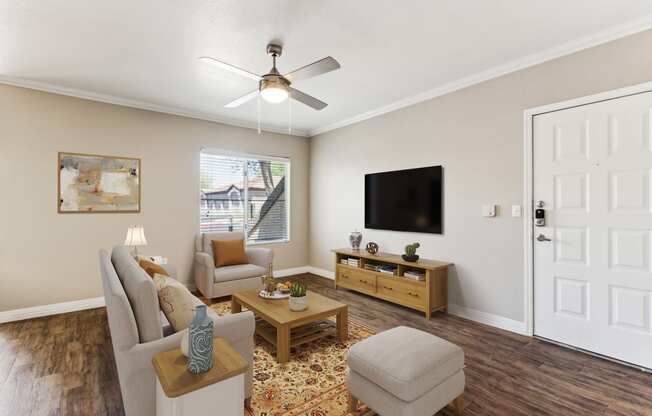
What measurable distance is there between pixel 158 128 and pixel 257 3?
297cm

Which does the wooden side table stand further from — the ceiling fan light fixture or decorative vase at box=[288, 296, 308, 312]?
the ceiling fan light fixture

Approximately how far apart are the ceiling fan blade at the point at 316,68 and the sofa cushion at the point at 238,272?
271 cm

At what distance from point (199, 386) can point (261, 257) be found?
347 cm

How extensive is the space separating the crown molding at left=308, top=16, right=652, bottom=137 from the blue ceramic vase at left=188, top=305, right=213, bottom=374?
356cm

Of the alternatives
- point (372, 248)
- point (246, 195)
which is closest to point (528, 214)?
point (372, 248)

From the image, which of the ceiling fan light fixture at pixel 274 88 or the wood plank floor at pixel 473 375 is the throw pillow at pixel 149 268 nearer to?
the wood plank floor at pixel 473 375

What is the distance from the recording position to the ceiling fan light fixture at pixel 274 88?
2.47 metres

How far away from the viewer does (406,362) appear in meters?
1.70

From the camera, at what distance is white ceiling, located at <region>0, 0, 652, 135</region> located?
2.28 meters

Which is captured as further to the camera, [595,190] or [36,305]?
[36,305]

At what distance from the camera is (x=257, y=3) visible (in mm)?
2207

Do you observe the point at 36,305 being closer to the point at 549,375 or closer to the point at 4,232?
the point at 4,232

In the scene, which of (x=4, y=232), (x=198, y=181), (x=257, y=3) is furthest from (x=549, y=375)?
(x=4, y=232)

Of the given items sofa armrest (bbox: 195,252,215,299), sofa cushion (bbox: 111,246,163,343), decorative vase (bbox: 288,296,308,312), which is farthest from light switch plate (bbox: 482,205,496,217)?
sofa armrest (bbox: 195,252,215,299)
